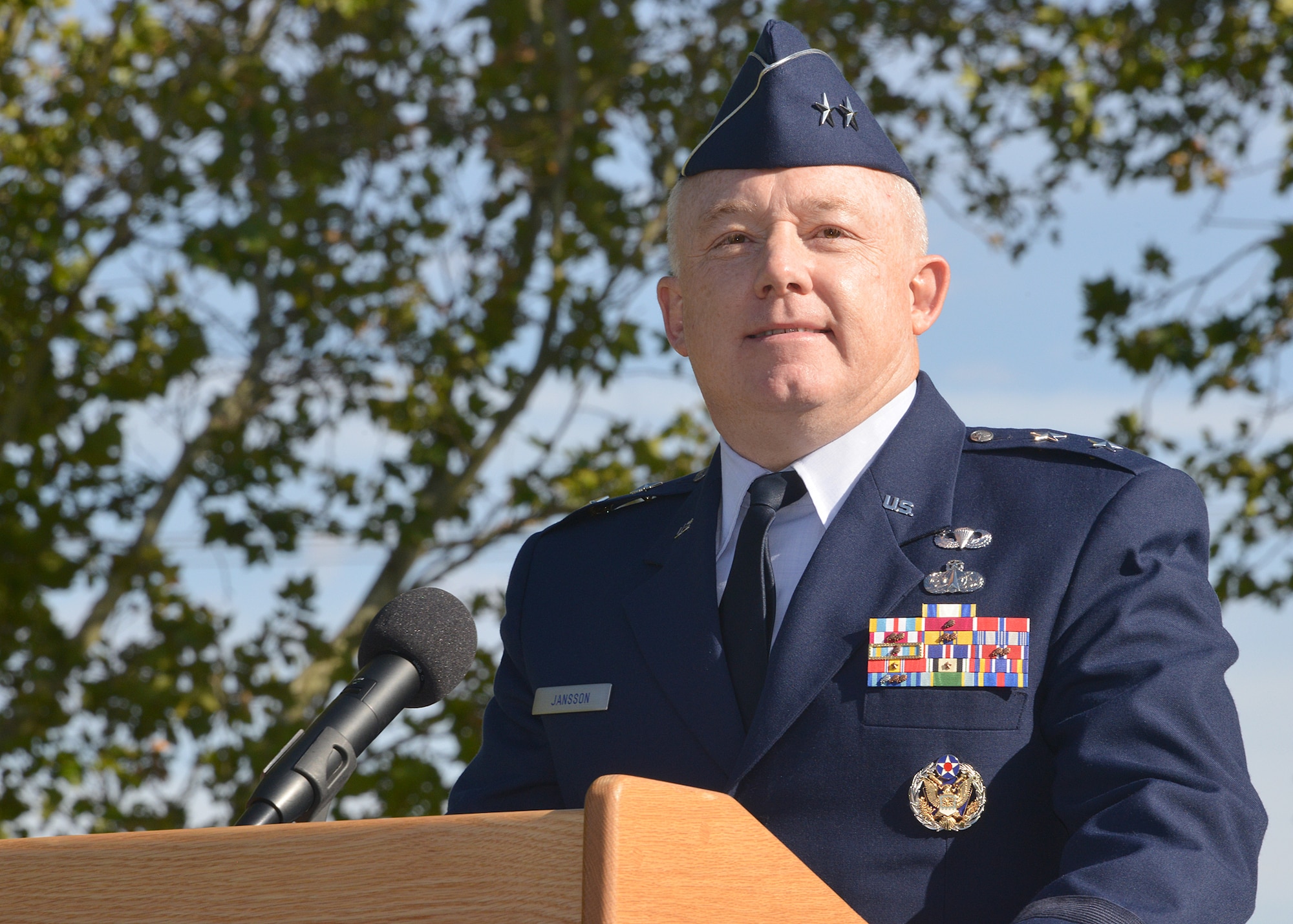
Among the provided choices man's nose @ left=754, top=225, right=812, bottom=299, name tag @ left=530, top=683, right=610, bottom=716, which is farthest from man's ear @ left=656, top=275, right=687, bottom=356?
name tag @ left=530, top=683, right=610, bottom=716

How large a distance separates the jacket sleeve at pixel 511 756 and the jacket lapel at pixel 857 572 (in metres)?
0.48

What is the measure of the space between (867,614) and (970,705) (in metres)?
0.20

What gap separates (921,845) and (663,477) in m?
6.00

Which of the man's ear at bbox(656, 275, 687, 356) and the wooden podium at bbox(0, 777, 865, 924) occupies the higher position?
the man's ear at bbox(656, 275, 687, 356)

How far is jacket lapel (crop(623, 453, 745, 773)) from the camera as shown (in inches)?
83.2

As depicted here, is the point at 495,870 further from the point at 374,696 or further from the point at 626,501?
the point at 626,501

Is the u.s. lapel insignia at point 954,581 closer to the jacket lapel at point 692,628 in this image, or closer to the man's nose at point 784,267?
the jacket lapel at point 692,628

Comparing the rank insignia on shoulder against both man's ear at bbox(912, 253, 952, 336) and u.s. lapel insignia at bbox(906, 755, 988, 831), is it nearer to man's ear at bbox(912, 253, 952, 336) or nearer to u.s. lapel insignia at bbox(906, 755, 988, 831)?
u.s. lapel insignia at bbox(906, 755, 988, 831)

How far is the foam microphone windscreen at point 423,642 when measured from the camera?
195 centimetres

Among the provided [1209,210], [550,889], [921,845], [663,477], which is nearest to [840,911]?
[550,889]

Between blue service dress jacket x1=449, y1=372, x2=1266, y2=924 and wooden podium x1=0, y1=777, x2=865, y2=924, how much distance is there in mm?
408

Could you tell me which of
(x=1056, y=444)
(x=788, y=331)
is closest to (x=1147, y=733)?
(x=1056, y=444)

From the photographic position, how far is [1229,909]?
165 centimetres

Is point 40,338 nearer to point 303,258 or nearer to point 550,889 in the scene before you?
point 303,258
